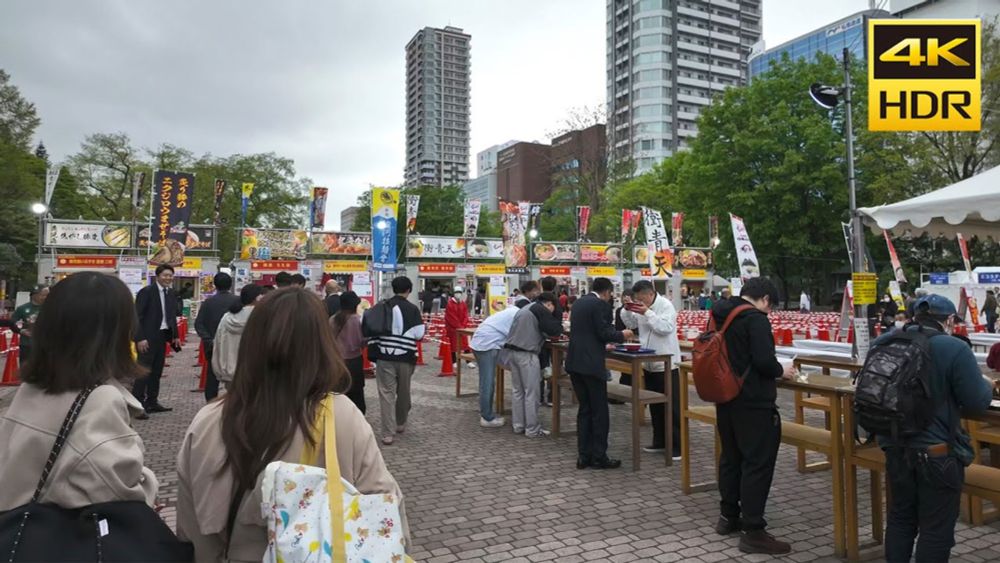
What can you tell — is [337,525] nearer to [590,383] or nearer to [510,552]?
[510,552]

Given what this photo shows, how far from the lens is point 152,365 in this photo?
7840 mm

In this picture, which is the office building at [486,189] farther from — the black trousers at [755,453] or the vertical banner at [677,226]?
the black trousers at [755,453]

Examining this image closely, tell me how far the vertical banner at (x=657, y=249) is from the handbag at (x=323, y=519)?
62.2 feet

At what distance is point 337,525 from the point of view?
57.0 inches

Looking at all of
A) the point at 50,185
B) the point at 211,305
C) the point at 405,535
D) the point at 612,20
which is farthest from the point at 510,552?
the point at 612,20

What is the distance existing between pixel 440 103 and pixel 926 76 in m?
154

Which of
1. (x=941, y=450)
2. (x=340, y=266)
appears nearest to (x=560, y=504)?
(x=941, y=450)

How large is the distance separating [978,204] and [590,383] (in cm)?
366

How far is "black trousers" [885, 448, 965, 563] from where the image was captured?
2.93 metres

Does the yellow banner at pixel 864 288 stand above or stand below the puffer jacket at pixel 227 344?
above

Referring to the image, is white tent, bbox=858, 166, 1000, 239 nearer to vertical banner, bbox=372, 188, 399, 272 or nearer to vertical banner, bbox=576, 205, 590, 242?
vertical banner, bbox=372, 188, 399, 272

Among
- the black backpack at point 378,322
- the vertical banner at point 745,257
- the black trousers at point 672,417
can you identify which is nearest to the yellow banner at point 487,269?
the vertical banner at point 745,257

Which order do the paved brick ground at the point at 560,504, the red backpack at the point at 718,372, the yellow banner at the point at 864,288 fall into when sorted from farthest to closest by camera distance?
the yellow banner at the point at 864,288 < the paved brick ground at the point at 560,504 < the red backpack at the point at 718,372

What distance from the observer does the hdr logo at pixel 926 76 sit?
596cm
